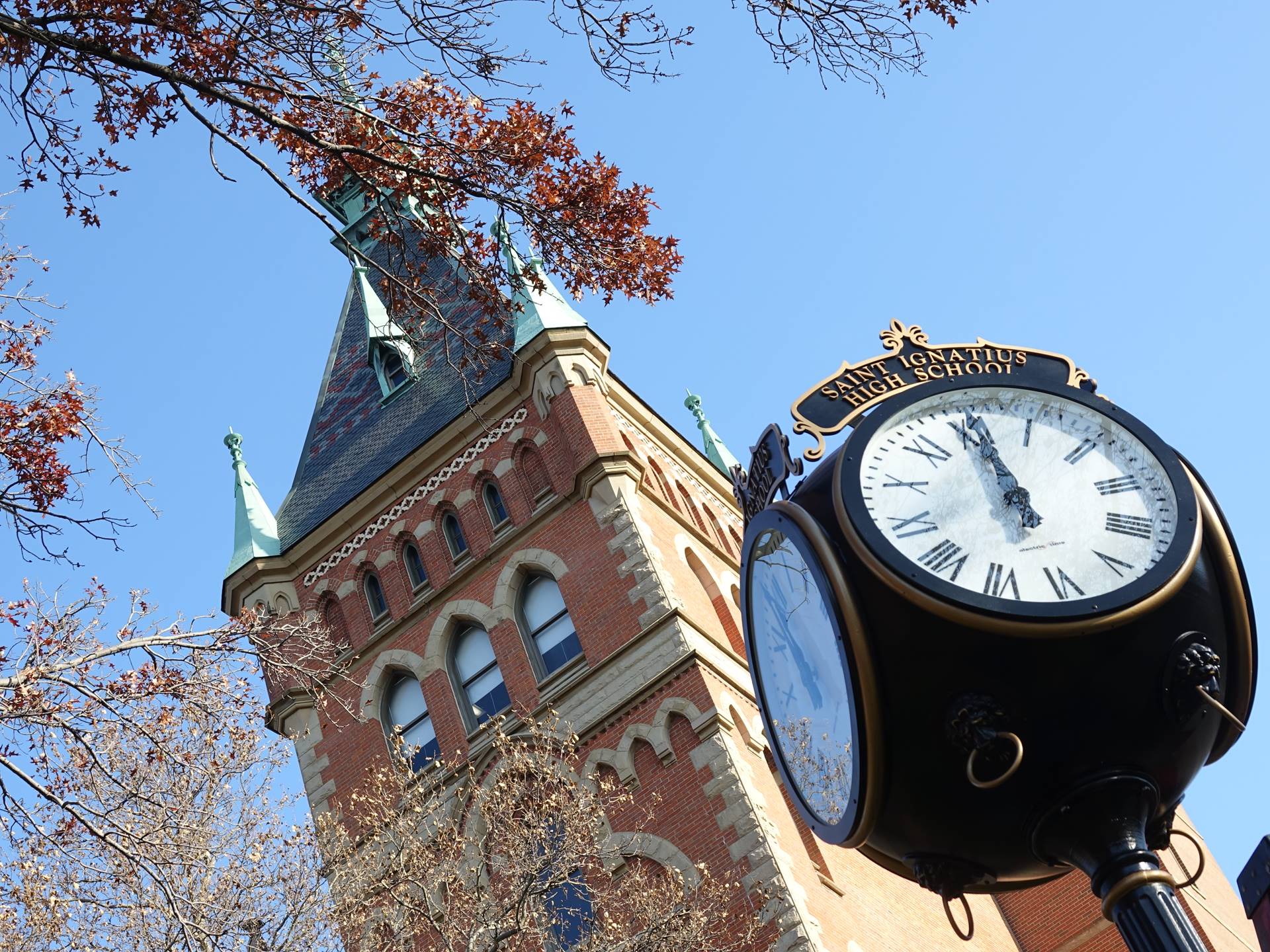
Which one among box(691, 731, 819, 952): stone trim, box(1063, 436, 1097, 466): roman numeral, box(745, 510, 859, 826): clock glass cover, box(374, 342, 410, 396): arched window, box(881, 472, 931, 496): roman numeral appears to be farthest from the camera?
box(374, 342, 410, 396): arched window

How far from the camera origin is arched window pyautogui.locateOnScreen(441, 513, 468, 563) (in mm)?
27859

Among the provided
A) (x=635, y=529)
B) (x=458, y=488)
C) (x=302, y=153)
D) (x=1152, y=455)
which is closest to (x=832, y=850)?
(x=635, y=529)

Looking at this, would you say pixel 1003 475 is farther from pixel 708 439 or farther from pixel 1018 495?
pixel 708 439

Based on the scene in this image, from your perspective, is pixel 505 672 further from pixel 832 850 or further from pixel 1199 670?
pixel 1199 670

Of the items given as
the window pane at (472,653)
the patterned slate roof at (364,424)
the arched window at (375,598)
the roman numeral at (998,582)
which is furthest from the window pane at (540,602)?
the roman numeral at (998,582)

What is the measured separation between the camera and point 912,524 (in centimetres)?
565

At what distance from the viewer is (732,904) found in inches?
821

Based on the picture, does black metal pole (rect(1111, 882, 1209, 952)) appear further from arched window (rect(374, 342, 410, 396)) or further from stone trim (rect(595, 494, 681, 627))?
arched window (rect(374, 342, 410, 396))

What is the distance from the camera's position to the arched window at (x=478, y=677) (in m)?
25.9

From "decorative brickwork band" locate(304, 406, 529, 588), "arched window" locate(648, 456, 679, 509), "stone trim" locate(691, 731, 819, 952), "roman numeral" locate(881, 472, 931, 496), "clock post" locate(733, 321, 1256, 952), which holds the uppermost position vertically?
"decorative brickwork band" locate(304, 406, 529, 588)

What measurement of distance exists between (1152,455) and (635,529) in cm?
1981

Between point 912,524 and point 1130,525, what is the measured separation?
71cm

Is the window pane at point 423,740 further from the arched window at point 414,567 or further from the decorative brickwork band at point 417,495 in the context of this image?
the decorative brickwork band at point 417,495

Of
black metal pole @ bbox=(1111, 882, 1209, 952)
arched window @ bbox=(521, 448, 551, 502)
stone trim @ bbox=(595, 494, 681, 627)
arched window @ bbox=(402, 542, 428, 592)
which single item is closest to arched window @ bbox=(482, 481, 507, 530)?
arched window @ bbox=(521, 448, 551, 502)
